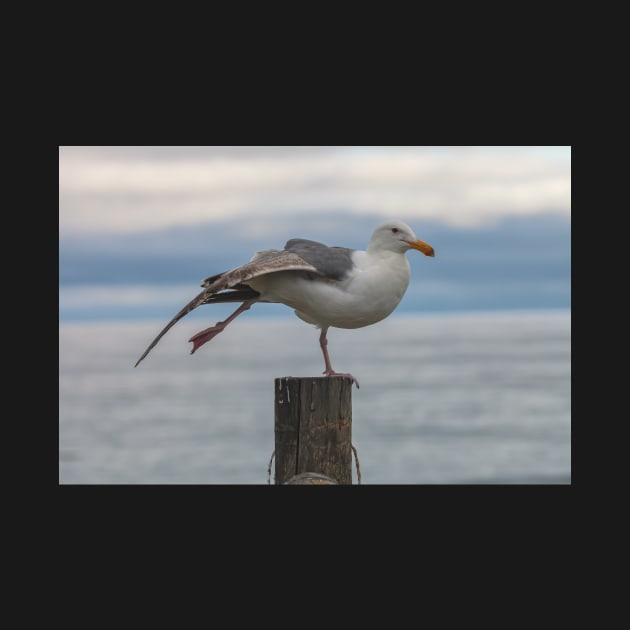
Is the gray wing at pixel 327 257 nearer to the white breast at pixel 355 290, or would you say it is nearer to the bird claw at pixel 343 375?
the white breast at pixel 355 290

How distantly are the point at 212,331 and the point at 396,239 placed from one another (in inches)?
78.4

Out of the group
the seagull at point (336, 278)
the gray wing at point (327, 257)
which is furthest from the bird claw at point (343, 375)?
the gray wing at point (327, 257)

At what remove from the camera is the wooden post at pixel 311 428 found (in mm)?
6332

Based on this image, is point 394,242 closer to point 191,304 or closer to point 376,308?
point 376,308

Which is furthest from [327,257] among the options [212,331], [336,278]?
[212,331]

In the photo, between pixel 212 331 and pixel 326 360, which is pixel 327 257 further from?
pixel 212 331

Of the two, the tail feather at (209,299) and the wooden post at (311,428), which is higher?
the tail feather at (209,299)

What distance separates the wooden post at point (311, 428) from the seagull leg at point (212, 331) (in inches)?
48.5

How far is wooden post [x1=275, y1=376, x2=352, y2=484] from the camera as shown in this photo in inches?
249

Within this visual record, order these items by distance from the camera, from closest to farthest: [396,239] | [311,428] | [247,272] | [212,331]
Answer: [311,428], [247,272], [396,239], [212,331]

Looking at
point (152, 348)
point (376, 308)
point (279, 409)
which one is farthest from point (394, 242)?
point (152, 348)

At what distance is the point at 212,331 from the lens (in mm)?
7500

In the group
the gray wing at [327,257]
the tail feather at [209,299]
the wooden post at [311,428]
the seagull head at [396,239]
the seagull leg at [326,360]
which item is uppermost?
the seagull head at [396,239]

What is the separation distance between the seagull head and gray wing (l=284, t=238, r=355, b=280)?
0.27 m
